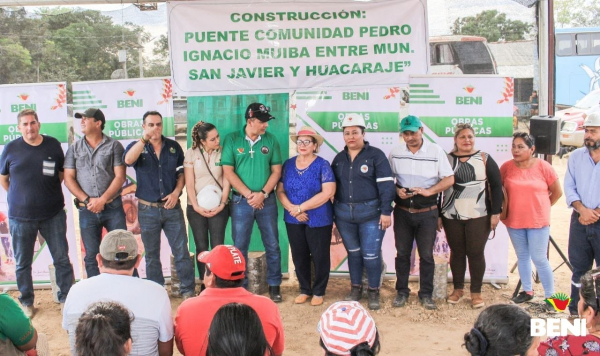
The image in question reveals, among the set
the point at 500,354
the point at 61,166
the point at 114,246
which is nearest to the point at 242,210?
the point at 61,166

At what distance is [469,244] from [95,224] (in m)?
3.33

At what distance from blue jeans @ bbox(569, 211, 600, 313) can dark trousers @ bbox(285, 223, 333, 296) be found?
79.9 inches

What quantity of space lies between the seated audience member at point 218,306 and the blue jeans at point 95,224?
8.52 feet

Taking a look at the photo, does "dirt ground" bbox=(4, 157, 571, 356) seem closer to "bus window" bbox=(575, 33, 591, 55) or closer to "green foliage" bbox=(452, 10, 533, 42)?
"green foliage" bbox=(452, 10, 533, 42)

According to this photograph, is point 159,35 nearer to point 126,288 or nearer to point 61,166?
point 61,166

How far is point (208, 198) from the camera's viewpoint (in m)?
5.48

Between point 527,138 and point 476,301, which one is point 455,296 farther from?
point 527,138

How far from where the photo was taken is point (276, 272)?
5723mm

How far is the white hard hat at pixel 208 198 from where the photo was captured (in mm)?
5484

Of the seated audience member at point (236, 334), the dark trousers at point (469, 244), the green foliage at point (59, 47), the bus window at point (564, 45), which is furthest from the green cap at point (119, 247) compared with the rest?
the bus window at point (564, 45)

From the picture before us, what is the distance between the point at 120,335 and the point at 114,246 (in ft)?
3.10

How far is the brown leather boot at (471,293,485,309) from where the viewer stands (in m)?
5.51

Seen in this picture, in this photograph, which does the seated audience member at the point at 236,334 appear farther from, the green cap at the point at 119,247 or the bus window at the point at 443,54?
the bus window at the point at 443,54

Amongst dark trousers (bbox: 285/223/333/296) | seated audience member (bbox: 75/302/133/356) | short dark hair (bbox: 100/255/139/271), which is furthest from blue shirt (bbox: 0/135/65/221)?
seated audience member (bbox: 75/302/133/356)
